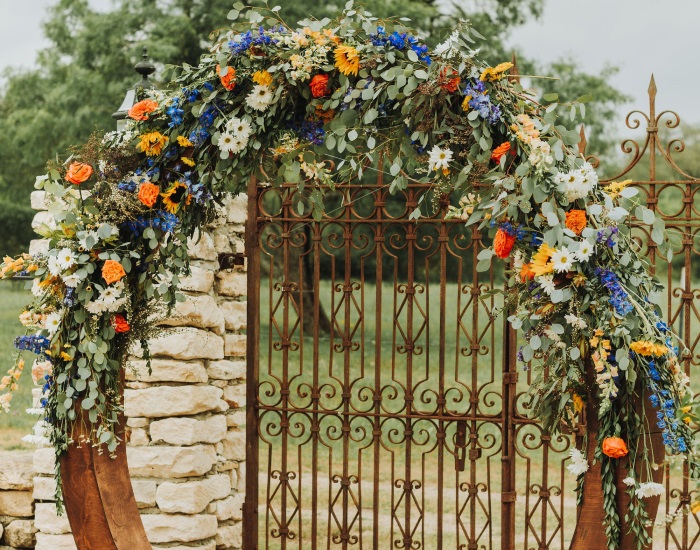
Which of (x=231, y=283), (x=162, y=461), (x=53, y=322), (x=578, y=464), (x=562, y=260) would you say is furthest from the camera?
(x=231, y=283)

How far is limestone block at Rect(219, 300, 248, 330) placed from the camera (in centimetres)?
496

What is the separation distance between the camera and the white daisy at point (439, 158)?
3.32 metres

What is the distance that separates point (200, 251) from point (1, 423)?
5.37 meters

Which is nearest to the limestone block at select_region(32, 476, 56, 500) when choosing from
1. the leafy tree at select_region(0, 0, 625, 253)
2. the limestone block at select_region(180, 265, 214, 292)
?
the limestone block at select_region(180, 265, 214, 292)

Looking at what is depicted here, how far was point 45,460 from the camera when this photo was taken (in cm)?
458

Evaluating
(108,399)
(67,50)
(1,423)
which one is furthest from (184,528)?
(67,50)

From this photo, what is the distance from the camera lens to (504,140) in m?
3.29

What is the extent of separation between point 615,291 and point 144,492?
266 cm

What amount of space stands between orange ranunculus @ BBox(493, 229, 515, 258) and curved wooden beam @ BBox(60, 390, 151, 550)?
1.82 meters

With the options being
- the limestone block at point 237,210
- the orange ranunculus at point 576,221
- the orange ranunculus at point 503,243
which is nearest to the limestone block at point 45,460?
the limestone block at point 237,210

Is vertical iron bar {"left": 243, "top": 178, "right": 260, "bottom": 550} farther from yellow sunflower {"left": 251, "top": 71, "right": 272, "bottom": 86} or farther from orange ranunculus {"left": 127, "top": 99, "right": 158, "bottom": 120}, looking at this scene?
yellow sunflower {"left": 251, "top": 71, "right": 272, "bottom": 86}

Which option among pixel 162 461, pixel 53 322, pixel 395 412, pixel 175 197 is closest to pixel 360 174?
pixel 175 197

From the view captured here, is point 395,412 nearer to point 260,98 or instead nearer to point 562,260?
point 260,98

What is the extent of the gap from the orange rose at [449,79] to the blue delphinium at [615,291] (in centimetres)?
84
